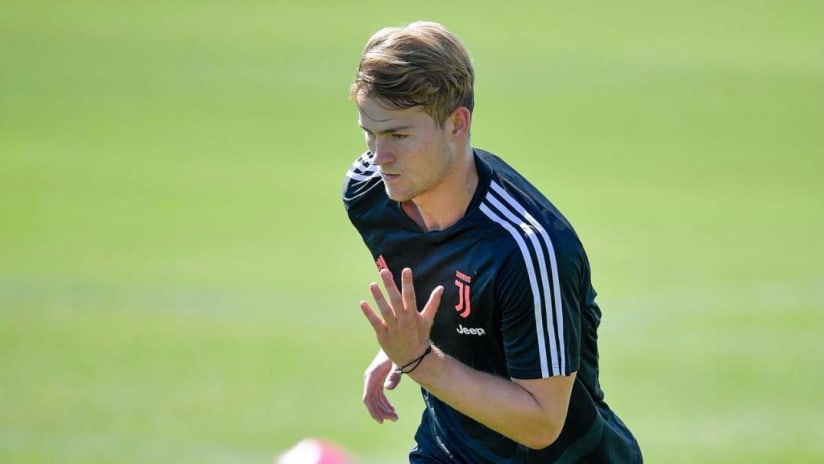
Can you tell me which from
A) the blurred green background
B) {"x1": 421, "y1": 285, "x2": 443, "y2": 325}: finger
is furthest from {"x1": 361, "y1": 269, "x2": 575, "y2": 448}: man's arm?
the blurred green background

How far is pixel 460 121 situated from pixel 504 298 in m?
0.64

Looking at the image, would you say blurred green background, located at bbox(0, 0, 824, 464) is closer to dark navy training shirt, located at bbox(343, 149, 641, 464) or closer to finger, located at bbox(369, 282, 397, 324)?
dark navy training shirt, located at bbox(343, 149, 641, 464)

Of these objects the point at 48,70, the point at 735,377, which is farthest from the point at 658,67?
the point at 735,377

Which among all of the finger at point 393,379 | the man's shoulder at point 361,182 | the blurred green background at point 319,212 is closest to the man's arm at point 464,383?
the man's shoulder at point 361,182

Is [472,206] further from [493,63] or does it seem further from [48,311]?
[493,63]

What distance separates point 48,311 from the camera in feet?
39.5

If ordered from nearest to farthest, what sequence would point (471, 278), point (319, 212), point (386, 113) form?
1. point (386, 113)
2. point (471, 278)
3. point (319, 212)

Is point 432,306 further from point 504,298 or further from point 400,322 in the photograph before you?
point 504,298

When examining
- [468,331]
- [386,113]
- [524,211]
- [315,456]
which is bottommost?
[315,456]

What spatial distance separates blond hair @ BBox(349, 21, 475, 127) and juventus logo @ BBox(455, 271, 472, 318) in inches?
21.3

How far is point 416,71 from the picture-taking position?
15.5 ft

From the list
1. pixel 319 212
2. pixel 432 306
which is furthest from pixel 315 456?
pixel 319 212

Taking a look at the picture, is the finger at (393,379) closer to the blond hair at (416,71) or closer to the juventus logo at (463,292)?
the juventus logo at (463,292)

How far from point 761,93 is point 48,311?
1256 cm
